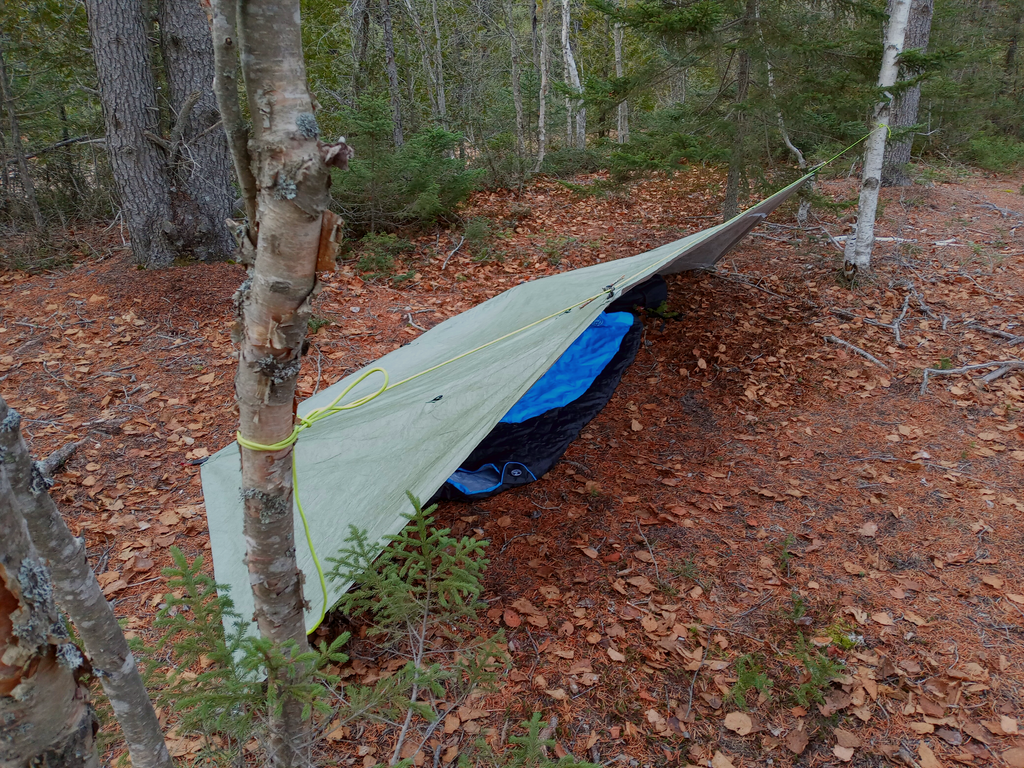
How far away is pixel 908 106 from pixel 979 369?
523 centimetres

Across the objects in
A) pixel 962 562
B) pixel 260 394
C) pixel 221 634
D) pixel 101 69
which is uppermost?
pixel 101 69

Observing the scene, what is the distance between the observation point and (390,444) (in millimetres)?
2494

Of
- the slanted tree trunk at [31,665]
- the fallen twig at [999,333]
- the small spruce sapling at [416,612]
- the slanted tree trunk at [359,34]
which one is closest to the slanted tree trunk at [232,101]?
the slanted tree trunk at [31,665]

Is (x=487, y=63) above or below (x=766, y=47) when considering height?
above

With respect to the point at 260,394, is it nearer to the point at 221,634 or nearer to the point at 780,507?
the point at 221,634

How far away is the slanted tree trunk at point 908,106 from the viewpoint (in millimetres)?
6797

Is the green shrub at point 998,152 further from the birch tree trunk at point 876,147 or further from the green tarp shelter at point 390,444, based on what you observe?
the green tarp shelter at point 390,444

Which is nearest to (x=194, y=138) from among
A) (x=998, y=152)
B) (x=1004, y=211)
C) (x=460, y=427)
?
(x=460, y=427)

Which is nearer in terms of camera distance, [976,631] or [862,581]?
[976,631]

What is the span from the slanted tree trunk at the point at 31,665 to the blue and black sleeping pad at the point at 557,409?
2457 mm

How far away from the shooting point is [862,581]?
2604 millimetres

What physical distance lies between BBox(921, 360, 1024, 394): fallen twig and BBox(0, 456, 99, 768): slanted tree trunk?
4.71 meters

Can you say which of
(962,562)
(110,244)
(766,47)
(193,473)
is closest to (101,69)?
(110,244)

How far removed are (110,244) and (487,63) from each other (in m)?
9.61
